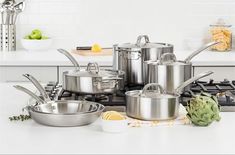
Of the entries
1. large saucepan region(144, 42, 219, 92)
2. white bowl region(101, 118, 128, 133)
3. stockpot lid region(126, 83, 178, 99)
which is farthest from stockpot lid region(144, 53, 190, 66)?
white bowl region(101, 118, 128, 133)

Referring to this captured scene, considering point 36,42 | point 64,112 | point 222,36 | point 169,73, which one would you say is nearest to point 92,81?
point 64,112

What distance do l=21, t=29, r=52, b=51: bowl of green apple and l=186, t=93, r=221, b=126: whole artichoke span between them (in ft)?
8.89

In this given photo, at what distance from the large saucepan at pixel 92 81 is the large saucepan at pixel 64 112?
16 centimetres

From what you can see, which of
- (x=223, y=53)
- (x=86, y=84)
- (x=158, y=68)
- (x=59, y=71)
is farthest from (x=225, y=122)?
(x=223, y=53)

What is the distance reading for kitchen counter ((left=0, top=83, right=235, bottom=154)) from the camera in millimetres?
1703

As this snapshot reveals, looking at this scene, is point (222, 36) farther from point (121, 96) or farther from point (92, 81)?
point (92, 81)

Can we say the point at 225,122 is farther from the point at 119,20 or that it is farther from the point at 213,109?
the point at 119,20

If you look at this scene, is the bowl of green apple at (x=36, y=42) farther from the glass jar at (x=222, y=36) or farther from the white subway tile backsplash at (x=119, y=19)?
the glass jar at (x=222, y=36)

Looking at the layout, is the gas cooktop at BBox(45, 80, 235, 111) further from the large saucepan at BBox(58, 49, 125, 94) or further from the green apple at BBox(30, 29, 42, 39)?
the green apple at BBox(30, 29, 42, 39)

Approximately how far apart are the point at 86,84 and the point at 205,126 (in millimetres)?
531

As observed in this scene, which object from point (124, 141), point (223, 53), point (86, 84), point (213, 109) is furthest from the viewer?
point (223, 53)

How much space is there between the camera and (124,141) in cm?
180

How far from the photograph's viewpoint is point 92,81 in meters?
2.26

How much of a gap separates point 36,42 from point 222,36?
5.00 feet
